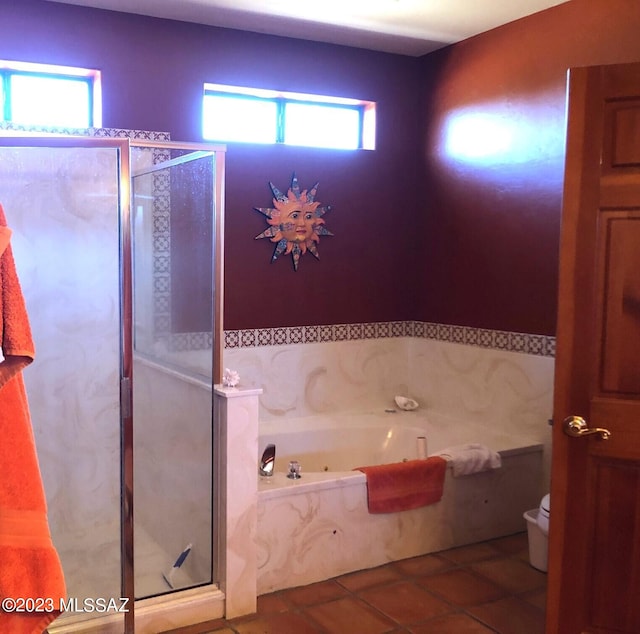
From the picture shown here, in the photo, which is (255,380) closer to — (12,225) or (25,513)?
(12,225)

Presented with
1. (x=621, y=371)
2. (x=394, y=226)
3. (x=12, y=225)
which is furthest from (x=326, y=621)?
(x=394, y=226)

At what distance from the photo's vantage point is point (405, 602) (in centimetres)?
301

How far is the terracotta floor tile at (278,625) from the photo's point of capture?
2758 millimetres

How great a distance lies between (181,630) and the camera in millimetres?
2732

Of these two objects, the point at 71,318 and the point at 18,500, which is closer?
the point at 18,500

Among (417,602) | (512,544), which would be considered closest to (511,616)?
(417,602)

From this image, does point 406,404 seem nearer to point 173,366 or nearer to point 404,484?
point 404,484

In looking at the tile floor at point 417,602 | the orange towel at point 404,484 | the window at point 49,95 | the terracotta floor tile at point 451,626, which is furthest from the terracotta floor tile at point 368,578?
the window at point 49,95

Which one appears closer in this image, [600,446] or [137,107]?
[600,446]

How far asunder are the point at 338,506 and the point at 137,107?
2.25 metres

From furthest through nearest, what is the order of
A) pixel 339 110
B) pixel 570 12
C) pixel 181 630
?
pixel 339 110
pixel 570 12
pixel 181 630

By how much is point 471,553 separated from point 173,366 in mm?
1665

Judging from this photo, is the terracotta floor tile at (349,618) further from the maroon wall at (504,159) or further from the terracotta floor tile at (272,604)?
the maroon wall at (504,159)

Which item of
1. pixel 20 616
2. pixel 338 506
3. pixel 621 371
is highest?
pixel 621 371
